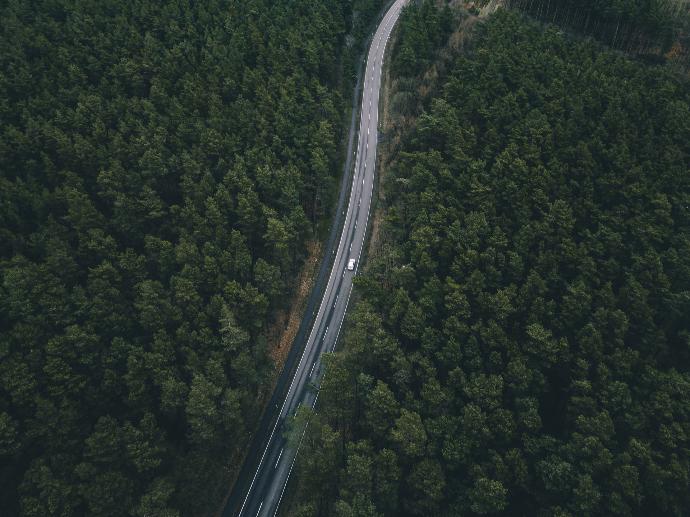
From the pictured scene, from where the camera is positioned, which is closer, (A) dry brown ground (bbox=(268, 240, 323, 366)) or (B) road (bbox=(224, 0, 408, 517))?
(B) road (bbox=(224, 0, 408, 517))

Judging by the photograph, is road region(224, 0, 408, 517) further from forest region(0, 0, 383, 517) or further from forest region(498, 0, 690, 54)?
forest region(498, 0, 690, 54)

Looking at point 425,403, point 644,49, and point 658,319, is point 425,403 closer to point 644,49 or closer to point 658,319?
point 658,319

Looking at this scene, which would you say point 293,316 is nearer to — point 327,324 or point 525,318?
point 327,324

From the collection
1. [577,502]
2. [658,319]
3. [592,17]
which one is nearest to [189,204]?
[577,502]

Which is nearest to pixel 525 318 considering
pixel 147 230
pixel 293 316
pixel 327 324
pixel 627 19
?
pixel 327 324

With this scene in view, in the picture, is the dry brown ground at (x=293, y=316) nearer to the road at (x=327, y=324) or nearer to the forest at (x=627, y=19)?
the road at (x=327, y=324)

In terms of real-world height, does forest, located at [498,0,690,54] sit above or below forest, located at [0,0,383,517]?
above

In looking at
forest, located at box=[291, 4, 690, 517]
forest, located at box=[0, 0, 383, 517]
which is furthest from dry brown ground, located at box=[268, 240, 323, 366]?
forest, located at box=[291, 4, 690, 517]
